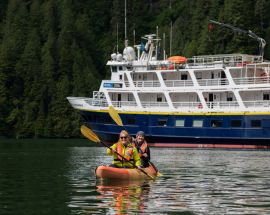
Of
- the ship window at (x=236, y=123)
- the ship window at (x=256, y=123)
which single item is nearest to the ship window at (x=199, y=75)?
the ship window at (x=236, y=123)

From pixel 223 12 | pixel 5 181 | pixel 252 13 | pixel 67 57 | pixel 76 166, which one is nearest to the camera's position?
pixel 5 181

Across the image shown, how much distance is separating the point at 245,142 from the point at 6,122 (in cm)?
4957

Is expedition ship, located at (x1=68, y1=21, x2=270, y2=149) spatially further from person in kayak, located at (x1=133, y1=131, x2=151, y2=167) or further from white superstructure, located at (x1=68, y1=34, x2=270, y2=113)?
person in kayak, located at (x1=133, y1=131, x2=151, y2=167)

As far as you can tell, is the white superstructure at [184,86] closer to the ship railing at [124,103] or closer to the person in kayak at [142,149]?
the ship railing at [124,103]

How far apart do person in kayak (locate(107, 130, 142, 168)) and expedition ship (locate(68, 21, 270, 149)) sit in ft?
96.2

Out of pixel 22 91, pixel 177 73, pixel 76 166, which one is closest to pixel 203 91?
pixel 177 73

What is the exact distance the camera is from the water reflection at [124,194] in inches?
816

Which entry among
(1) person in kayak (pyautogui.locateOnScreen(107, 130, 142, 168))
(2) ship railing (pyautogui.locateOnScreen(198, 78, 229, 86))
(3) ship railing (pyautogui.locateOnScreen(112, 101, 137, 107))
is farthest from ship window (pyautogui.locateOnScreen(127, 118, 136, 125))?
(1) person in kayak (pyautogui.locateOnScreen(107, 130, 142, 168))

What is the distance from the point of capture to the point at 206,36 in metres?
105

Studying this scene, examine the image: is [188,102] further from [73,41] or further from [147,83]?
[73,41]

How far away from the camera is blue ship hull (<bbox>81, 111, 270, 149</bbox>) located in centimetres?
5616

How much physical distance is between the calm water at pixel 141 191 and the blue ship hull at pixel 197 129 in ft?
59.6

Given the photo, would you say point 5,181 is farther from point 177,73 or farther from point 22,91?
point 22,91

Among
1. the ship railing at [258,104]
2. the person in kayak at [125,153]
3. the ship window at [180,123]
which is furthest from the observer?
the ship window at [180,123]
